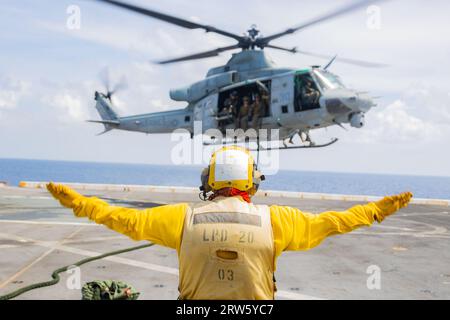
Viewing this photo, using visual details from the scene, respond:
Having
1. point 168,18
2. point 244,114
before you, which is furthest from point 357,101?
point 168,18

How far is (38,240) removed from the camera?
35.0 feet

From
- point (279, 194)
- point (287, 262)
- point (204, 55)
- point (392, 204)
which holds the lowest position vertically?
point (279, 194)

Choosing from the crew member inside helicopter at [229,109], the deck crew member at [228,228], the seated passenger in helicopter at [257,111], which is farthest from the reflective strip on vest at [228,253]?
the crew member inside helicopter at [229,109]

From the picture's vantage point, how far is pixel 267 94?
18.5 meters

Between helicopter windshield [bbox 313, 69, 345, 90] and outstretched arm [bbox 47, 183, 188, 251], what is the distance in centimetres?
1530

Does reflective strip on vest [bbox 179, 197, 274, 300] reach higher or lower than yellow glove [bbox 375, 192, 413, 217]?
lower

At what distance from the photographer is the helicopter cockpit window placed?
56.5 ft

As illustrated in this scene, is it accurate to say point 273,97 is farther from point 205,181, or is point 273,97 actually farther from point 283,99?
point 205,181

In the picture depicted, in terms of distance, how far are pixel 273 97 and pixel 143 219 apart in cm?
1608

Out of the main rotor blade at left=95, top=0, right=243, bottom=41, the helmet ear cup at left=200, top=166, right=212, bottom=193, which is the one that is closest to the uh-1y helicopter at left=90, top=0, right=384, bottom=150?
the main rotor blade at left=95, top=0, right=243, bottom=41

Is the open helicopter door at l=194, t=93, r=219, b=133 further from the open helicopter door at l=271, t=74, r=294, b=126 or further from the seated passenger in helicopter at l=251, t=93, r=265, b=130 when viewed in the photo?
the open helicopter door at l=271, t=74, r=294, b=126

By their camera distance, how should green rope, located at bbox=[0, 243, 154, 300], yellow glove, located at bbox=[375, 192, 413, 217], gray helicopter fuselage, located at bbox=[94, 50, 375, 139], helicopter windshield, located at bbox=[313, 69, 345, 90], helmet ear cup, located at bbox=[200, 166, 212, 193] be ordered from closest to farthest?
yellow glove, located at bbox=[375, 192, 413, 217] → helmet ear cup, located at bbox=[200, 166, 212, 193] → green rope, located at bbox=[0, 243, 154, 300] → gray helicopter fuselage, located at bbox=[94, 50, 375, 139] → helicopter windshield, located at bbox=[313, 69, 345, 90]
